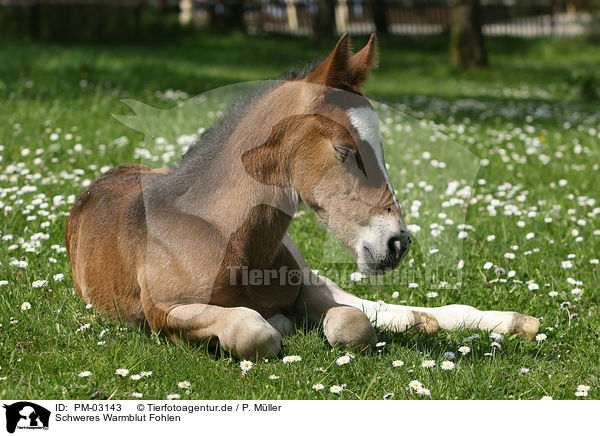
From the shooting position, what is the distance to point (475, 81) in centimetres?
1962

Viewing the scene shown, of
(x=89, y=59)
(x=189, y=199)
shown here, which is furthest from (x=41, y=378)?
(x=89, y=59)

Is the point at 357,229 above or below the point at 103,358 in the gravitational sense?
above

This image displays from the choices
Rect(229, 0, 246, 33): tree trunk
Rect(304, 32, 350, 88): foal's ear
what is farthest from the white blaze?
Rect(229, 0, 246, 33): tree trunk

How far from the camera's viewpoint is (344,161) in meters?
3.50

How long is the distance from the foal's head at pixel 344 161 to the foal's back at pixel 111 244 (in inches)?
42.1

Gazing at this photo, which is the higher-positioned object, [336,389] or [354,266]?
[336,389]

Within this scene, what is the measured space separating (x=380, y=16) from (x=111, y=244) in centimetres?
2909

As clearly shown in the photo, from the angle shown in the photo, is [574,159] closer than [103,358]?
No

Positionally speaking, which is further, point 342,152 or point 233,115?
point 233,115

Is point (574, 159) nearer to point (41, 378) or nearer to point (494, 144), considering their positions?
point (494, 144)

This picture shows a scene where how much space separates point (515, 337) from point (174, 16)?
Result: 26.4 metres

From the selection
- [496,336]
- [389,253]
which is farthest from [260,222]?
[496,336]

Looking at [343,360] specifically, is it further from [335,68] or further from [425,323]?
[335,68]

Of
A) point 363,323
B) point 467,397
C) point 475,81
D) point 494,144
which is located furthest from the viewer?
point 475,81
